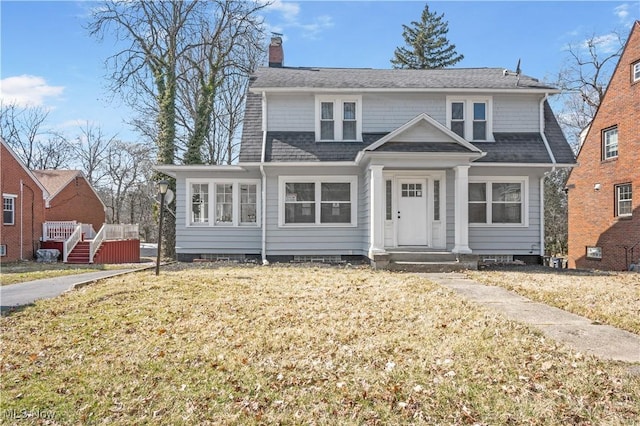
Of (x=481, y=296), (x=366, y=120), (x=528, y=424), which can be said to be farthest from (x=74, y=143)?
(x=528, y=424)

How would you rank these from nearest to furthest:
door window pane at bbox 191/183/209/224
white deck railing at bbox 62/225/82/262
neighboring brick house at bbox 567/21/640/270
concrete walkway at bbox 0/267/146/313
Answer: concrete walkway at bbox 0/267/146/313
door window pane at bbox 191/183/209/224
neighboring brick house at bbox 567/21/640/270
white deck railing at bbox 62/225/82/262

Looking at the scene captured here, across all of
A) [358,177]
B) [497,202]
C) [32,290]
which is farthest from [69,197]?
[497,202]

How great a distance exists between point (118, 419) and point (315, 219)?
33.4ft

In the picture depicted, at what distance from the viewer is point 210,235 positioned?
44.9 ft

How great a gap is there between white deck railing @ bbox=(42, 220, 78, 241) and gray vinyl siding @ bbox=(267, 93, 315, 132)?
12502 mm

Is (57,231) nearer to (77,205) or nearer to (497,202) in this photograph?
(77,205)

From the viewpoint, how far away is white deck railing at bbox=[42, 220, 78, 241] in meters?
19.4

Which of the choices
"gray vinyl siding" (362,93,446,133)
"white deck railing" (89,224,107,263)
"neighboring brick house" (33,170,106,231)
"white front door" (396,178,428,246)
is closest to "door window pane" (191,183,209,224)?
"gray vinyl siding" (362,93,446,133)

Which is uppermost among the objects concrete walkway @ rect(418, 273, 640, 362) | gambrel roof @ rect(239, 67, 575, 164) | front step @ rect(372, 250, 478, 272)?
gambrel roof @ rect(239, 67, 575, 164)

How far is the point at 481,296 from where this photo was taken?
703cm

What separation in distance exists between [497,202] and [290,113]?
23.9 ft

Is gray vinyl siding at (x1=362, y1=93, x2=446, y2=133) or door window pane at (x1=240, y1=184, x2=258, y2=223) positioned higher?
gray vinyl siding at (x1=362, y1=93, x2=446, y2=133)

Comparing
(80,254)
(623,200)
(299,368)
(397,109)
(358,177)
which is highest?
(397,109)

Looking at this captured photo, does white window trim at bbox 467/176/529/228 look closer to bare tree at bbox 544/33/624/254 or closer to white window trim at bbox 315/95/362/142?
white window trim at bbox 315/95/362/142
